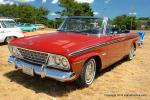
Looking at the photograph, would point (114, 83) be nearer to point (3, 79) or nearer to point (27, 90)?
point (27, 90)

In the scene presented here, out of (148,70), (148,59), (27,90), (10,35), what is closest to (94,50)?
(27,90)

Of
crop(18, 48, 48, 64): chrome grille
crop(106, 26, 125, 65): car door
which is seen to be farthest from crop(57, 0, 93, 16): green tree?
crop(18, 48, 48, 64): chrome grille

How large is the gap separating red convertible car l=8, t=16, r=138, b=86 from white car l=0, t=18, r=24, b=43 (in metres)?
5.95

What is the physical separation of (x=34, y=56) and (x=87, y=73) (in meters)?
1.29

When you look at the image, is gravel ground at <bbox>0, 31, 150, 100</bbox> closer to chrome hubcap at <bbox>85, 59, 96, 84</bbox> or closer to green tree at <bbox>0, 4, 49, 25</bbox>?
chrome hubcap at <bbox>85, 59, 96, 84</bbox>

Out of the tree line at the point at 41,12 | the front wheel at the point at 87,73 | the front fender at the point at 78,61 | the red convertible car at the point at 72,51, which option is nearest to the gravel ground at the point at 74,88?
the front wheel at the point at 87,73

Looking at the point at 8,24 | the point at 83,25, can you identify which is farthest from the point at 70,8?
the point at 83,25

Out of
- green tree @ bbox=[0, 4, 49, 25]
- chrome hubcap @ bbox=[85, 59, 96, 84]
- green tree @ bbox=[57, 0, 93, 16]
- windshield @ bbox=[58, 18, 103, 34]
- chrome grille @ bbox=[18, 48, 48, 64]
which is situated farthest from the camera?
green tree @ bbox=[0, 4, 49, 25]

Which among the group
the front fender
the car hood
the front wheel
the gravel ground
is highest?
the car hood

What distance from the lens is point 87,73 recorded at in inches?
210

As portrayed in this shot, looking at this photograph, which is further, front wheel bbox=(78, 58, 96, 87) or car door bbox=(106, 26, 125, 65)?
car door bbox=(106, 26, 125, 65)

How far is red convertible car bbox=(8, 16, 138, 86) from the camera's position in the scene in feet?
15.0

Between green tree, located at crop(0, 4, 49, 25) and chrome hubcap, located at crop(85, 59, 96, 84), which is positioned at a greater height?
green tree, located at crop(0, 4, 49, 25)

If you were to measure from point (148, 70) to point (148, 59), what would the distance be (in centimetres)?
203
